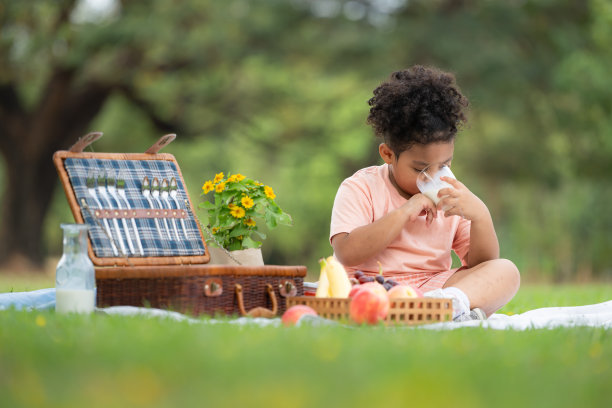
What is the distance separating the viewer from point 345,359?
7.41 feet

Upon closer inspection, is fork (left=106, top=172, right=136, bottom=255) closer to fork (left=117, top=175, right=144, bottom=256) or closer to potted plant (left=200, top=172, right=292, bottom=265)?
fork (left=117, top=175, right=144, bottom=256)

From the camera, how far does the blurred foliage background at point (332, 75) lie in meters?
13.1

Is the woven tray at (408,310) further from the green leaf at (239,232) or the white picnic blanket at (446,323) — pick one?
the green leaf at (239,232)

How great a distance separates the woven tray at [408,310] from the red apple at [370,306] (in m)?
0.06

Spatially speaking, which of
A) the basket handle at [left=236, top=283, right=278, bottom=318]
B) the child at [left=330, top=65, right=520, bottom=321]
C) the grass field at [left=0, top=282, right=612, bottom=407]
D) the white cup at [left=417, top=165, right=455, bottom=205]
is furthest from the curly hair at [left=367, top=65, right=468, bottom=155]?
the grass field at [left=0, top=282, right=612, bottom=407]

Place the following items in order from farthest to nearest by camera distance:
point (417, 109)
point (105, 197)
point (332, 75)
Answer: point (332, 75)
point (417, 109)
point (105, 197)

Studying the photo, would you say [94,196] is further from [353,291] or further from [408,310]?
[408,310]

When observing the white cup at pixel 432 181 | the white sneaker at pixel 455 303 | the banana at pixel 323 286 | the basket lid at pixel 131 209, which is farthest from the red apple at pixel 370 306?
the basket lid at pixel 131 209

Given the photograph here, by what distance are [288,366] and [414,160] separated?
6.40 feet

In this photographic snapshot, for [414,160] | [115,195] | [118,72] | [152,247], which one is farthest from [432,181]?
[118,72]

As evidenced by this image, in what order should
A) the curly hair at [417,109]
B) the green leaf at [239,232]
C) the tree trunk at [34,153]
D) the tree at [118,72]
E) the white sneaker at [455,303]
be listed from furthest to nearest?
the tree trunk at [34,153], the tree at [118,72], the green leaf at [239,232], the curly hair at [417,109], the white sneaker at [455,303]

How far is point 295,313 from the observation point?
3152mm

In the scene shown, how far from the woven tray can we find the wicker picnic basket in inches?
12.2

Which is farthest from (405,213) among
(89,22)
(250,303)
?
(89,22)
